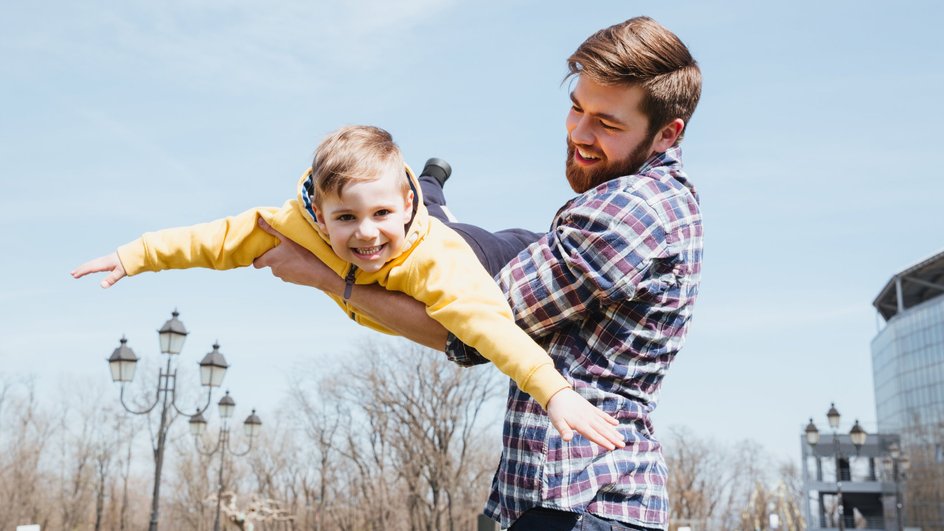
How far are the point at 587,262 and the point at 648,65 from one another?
52 cm

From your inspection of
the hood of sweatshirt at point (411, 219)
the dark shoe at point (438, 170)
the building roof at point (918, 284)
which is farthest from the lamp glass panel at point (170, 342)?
the building roof at point (918, 284)

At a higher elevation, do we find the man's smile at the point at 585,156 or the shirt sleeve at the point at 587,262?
the man's smile at the point at 585,156

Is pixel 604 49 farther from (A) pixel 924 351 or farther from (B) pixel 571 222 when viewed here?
(A) pixel 924 351

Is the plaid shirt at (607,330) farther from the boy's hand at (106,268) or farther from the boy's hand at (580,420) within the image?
the boy's hand at (106,268)

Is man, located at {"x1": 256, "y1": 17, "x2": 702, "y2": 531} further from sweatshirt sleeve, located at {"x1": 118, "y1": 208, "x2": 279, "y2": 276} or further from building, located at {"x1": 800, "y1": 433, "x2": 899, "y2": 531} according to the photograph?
building, located at {"x1": 800, "y1": 433, "x2": 899, "y2": 531}

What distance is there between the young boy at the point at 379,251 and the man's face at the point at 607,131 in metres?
0.40

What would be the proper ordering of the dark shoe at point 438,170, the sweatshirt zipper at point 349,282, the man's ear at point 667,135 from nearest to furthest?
1. the man's ear at point 667,135
2. the sweatshirt zipper at point 349,282
3. the dark shoe at point 438,170

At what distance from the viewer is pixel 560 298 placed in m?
2.16

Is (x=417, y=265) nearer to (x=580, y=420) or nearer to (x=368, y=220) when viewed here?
(x=368, y=220)

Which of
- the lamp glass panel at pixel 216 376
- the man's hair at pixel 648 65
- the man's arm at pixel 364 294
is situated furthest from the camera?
the lamp glass panel at pixel 216 376

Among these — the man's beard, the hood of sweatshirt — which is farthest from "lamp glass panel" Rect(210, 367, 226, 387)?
the man's beard

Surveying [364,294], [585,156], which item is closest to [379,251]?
[364,294]

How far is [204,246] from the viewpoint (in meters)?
2.83

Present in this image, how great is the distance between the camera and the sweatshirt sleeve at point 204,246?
9.14 feet
